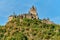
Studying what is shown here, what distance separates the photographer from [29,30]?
356ft

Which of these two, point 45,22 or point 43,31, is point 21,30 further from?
point 45,22

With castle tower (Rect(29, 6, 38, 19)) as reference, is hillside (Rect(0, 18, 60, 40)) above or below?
below

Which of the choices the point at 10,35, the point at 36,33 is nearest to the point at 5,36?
the point at 10,35

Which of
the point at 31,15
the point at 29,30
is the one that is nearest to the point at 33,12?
the point at 31,15

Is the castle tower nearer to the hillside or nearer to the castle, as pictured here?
the castle

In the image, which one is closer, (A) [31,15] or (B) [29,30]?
(B) [29,30]

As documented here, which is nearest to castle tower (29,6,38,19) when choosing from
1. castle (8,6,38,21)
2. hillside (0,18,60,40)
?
castle (8,6,38,21)

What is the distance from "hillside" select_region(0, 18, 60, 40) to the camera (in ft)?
337

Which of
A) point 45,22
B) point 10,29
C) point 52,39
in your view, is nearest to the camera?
point 52,39

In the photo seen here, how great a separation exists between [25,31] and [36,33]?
484 cm

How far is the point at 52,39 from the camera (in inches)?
3890

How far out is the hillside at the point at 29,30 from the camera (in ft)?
337

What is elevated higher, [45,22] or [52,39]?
[45,22]

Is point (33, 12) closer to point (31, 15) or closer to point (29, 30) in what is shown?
point (31, 15)
